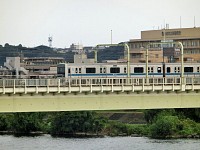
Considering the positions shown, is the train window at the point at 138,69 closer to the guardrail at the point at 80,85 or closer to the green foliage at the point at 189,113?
the guardrail at the point at 80,85

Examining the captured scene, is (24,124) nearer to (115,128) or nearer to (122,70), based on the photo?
(115,128)

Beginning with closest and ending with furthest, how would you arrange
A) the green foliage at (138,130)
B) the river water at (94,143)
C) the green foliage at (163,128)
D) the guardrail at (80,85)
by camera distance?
the guardrail at (80,85)
the river water at (94,143)
the green foliage at (163,128)
the green foliage at (138,130)

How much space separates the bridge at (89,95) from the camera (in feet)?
154

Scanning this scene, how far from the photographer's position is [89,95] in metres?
49.3

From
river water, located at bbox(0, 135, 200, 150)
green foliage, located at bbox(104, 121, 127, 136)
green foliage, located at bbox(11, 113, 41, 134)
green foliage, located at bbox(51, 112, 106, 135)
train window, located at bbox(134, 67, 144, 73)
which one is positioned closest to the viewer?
river water, located at bbox(0, 135, 200, 150)

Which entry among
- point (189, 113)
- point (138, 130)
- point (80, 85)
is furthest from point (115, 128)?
point (80, 85)

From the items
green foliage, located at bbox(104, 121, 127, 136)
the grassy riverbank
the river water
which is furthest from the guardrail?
green foliage, located at bbox(104, 121, 127, 136)

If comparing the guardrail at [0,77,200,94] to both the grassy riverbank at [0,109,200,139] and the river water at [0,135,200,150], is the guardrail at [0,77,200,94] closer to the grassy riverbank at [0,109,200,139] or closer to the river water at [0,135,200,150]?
the river water at [0,135,200,150]

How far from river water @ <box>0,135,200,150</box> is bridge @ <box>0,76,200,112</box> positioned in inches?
743

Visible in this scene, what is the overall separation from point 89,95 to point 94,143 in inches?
1129

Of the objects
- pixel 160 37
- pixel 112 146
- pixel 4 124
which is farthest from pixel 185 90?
pixel 160 37

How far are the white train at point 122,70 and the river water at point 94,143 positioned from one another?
692 cm

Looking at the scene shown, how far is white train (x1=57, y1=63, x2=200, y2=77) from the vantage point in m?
71.6

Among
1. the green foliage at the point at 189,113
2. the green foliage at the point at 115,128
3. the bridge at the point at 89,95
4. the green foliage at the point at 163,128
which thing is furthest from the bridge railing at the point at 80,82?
the green foliage at the point at 189,113
